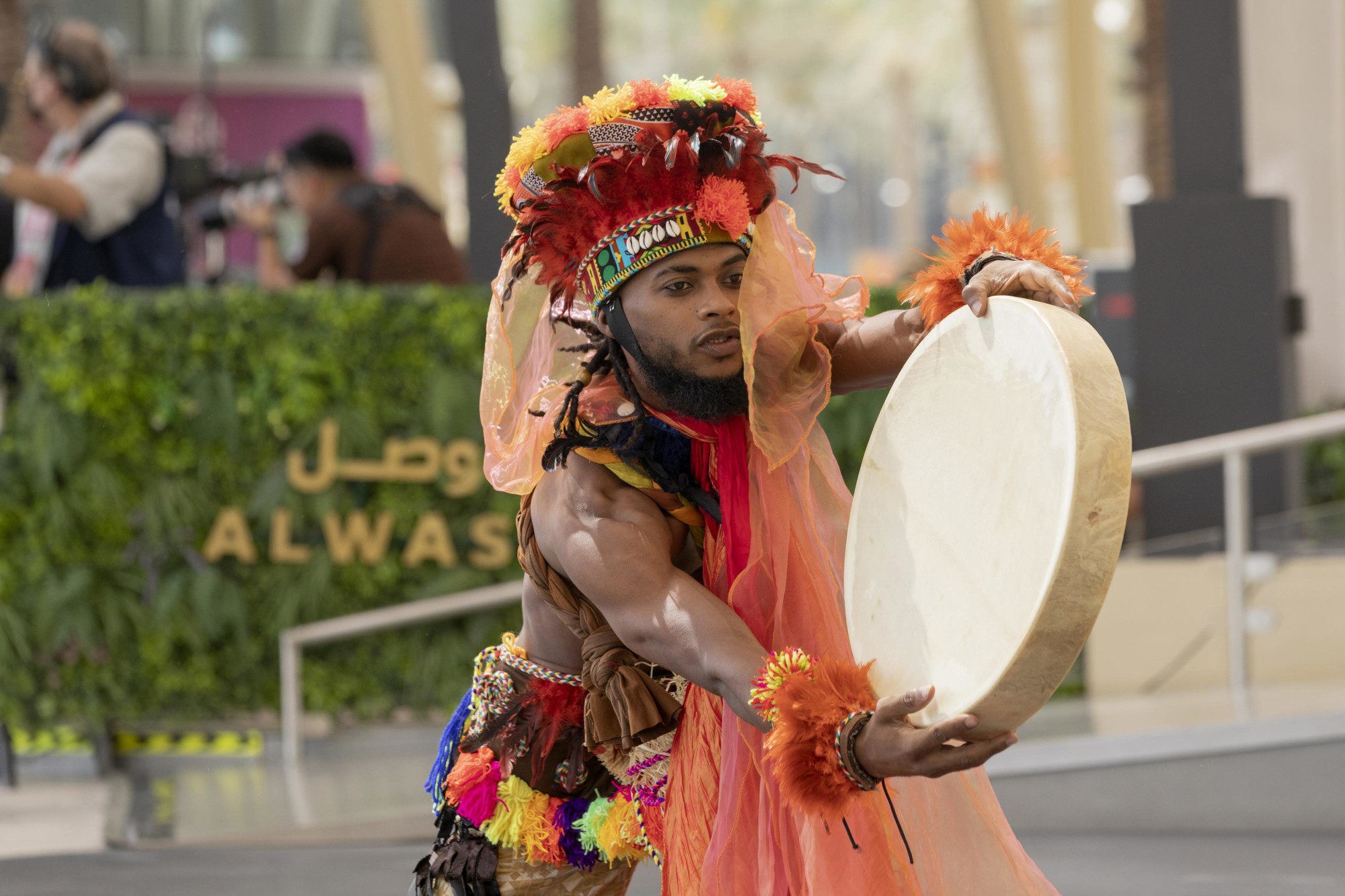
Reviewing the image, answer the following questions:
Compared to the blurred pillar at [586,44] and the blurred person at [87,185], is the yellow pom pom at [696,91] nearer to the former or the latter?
the blurred person at [87,185]

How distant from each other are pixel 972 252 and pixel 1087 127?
10.4 meters

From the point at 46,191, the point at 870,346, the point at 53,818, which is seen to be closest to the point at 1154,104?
the point at 46,191

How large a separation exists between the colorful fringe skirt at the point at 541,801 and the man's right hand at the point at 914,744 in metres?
0.69

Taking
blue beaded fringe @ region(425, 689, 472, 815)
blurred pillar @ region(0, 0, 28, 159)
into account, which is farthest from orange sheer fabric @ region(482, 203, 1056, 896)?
blurred pillar @ region(0, 0, 28, 159)

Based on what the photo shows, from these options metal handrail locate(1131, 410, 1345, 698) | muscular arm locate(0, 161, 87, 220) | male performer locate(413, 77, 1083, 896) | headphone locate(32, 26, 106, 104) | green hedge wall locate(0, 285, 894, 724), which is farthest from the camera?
green hedge wall locate(0, 285, 894, 724)

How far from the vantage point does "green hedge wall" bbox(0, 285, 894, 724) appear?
5.62 m

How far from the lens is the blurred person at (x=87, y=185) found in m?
5.44

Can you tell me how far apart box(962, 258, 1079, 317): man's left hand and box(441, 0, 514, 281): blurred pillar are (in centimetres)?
461

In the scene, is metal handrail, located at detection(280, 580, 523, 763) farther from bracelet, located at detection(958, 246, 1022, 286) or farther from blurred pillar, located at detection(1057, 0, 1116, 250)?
blurred pillar, located at detection(1057, 0, 1116, 250)

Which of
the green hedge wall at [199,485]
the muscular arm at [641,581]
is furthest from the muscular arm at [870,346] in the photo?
the green hedge wall at [199,485]

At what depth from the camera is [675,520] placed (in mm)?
2227

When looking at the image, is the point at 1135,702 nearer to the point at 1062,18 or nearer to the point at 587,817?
the point at 587,817

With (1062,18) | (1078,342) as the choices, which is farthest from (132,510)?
(1062,18)

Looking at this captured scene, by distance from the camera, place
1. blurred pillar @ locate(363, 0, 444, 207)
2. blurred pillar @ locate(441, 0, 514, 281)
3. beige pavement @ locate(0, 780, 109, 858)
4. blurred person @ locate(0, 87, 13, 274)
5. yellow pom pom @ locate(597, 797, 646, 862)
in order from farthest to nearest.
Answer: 1. blurred pillar @ locate(363, 0, 444, 207)
2. blurred pillar @ locate(441, 0, 514, 281)
3. blurred person @ locate(0, 87, 13, 274)
4. beige pavement @ locate(0, 780, 109, 858)
5. yellow pom pom @ locate(597, 797, 646, 862)
